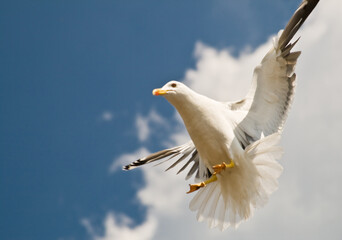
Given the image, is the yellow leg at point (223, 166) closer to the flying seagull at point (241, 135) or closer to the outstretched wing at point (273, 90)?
the flying seagull at point (241, 135)

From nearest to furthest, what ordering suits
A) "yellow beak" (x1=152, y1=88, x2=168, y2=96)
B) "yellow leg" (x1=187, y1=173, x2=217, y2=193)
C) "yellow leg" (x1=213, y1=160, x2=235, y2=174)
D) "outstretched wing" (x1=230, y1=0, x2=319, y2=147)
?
"yellow beak" (x1=152, y1=88, x2=168, y2=96) < "yellow leg" (x1=213, y1=160, x2=235, y2=174) < "yellow leg" (x1=187, y1=173, x2=217, y2=193) < "outstretched wing" (x1=230, y1=0, x2=319, y2=147)

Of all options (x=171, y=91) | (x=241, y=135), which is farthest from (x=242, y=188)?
(x=171, y=91)

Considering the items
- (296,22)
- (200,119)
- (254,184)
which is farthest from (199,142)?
(296,22)

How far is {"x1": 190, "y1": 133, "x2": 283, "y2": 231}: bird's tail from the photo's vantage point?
22.6 feet

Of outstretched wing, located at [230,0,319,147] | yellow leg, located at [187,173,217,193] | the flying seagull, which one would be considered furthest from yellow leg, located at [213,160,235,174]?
outstretched wing, located at [230,0,319,147]

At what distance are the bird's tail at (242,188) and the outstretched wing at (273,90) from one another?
0.50 metres

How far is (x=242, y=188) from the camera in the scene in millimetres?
7207

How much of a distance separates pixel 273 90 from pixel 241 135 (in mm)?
836

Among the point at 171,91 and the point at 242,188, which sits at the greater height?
the point at 171,91

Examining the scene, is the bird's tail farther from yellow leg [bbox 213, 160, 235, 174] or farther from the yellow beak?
the yellow beak

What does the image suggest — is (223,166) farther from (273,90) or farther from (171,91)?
(273,90)

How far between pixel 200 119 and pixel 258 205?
58.4 inches

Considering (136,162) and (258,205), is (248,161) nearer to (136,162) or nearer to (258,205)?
(258,205)

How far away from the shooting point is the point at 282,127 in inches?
303
